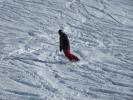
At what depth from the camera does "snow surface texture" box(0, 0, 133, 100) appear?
9.02 meters

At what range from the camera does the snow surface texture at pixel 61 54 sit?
9016mm

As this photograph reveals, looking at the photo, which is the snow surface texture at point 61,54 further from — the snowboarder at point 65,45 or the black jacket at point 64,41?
the black jacket at point 64,41

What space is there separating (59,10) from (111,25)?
7.37 ft

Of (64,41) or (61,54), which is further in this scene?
(61,54)

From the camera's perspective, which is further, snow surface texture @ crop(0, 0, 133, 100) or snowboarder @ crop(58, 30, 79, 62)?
snowboarder @ crop(58, 30, 79, 62)

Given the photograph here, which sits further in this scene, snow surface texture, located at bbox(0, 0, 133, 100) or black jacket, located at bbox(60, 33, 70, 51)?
black jacket, located at bbox(60, 33, 70, 51)

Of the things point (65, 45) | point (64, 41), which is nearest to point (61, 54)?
point (65, 45)

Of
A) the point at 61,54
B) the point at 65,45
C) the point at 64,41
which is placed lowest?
the point at 61,54

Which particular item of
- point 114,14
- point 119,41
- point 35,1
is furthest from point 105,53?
point 35,1

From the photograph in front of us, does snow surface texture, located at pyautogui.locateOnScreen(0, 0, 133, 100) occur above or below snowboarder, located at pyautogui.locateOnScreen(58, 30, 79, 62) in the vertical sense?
below

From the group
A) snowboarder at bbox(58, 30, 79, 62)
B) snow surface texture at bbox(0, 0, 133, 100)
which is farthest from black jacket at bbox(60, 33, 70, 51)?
snow surface texture at bbox(0, 0, 133, 100)

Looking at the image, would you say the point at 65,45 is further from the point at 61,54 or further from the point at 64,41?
the point at 61,54

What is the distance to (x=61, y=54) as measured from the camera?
1091 cm

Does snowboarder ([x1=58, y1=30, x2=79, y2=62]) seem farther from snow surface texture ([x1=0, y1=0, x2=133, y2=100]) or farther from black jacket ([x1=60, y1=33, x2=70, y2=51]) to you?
snow surface texture ([x1=0, y1=0, x2=133, y2=100])
